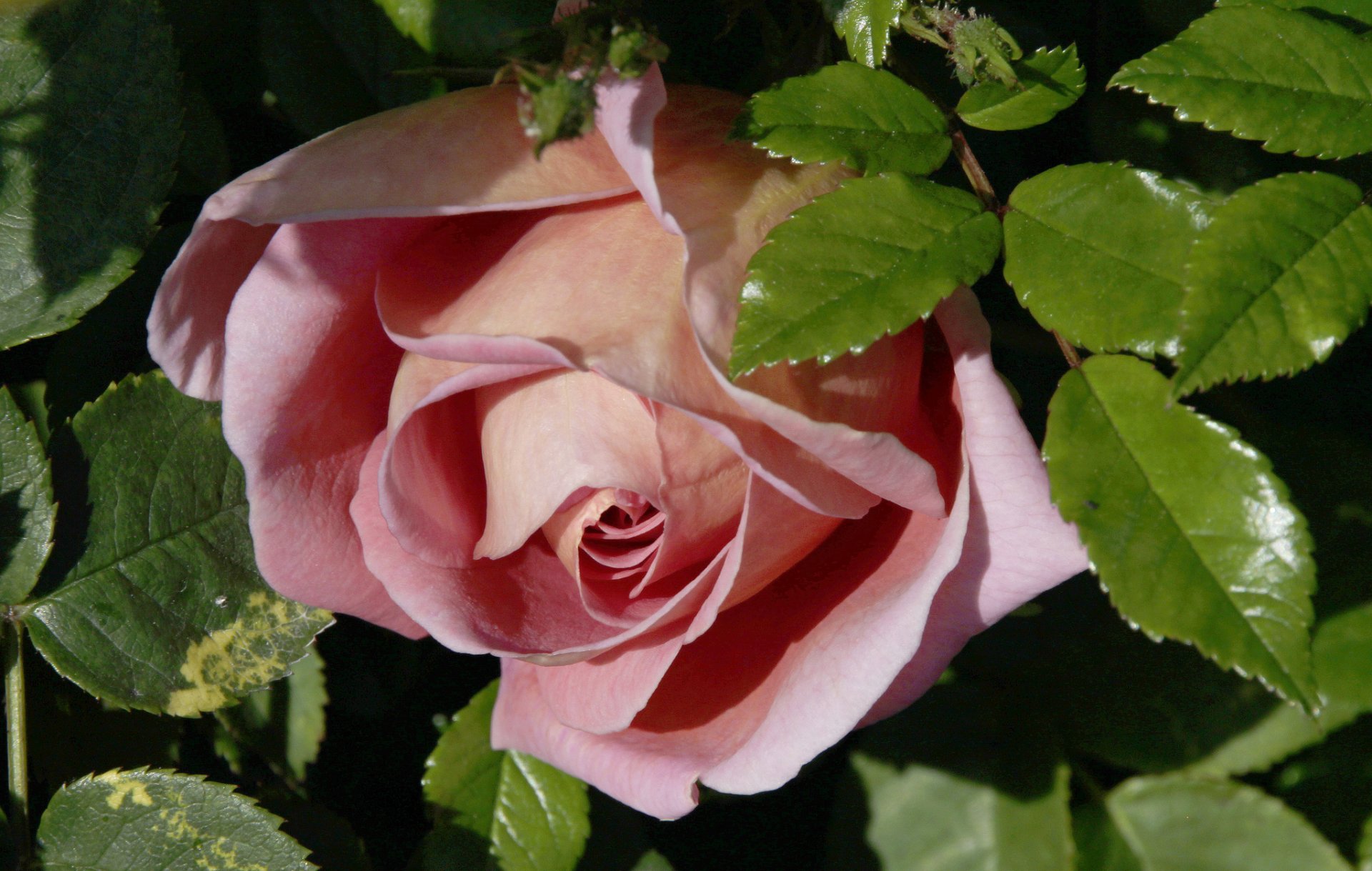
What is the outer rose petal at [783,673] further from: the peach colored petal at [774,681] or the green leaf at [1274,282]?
the green leaf at [1274,282]

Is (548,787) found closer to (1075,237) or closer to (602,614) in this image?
(602,614)

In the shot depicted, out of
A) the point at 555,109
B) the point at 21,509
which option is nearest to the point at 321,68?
the point at 21,509

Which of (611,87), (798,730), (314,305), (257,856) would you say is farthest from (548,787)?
(611,87)

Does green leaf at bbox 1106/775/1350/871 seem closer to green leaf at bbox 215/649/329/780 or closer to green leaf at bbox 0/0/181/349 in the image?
green leaf at bbox 215/649/329/780

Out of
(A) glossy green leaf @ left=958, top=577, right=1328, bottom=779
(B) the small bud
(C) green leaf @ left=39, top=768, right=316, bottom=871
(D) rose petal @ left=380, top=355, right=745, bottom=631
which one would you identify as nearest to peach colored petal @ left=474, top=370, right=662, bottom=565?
(D) rose petal @ left=380, top=355, right=745, bottom=631

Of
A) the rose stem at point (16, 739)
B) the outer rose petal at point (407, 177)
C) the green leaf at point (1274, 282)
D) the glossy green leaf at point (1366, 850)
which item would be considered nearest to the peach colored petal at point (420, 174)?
the outer rose petal at point (407, 177)

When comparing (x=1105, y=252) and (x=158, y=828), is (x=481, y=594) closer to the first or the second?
(x=158, y=828)
